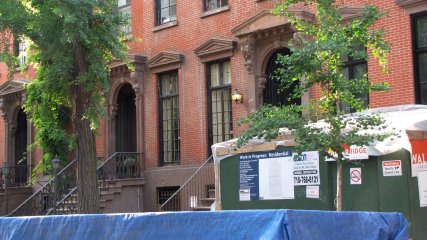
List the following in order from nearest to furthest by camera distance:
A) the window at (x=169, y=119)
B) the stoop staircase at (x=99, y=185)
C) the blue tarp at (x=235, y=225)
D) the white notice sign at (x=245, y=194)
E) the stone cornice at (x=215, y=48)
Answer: the blue tarp at (x=235, y=225) → the white notice sign at (x=245, y=194) → the stone cornice at (x=215, y=48) → the stoop staircase at (x=99, y=185) → the window at (x=169, y=119)

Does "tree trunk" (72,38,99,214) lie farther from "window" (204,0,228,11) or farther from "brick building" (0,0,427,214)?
"window" (204,0,228,11)

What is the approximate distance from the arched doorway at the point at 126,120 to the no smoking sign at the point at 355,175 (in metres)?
12.3

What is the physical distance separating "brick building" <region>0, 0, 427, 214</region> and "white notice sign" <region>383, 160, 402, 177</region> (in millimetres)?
4594

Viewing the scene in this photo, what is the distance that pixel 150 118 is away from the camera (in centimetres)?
1972

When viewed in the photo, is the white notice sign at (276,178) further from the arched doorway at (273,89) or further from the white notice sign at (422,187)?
the arched doorway at (273,89)

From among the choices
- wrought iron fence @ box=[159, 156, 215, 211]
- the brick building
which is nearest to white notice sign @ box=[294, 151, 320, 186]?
the brick building

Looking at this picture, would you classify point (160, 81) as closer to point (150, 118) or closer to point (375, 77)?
point (150, 118)

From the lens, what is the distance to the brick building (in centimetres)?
1485

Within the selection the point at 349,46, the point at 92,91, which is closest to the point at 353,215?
the point at 349,46

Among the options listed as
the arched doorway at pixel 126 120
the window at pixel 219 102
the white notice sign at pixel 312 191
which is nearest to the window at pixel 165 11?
the window at pixel 219 102

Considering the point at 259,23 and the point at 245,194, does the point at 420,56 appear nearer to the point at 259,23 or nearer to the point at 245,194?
the point at 259,23

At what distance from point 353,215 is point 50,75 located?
32.2 feet

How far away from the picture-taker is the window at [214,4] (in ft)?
59.7

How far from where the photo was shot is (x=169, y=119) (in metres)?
19.4
